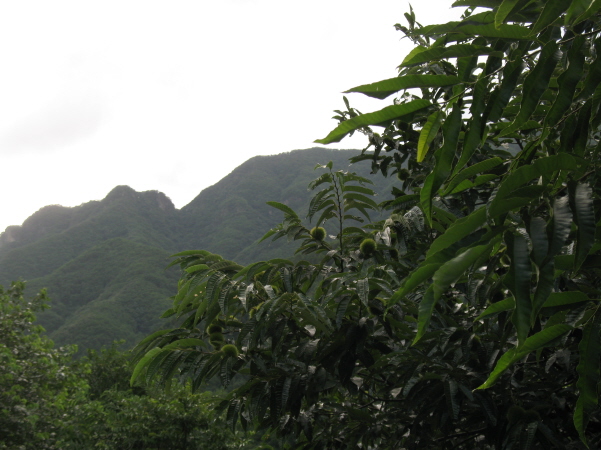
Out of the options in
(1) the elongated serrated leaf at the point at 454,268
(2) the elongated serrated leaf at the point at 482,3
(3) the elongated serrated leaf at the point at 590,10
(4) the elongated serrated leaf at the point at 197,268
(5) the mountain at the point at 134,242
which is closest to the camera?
(1) the elongated serrated leaf at the point at 454,268

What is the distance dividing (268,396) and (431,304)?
1605 mm

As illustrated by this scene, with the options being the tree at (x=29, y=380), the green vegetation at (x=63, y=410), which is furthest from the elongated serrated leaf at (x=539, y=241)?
the tree at (x=29, y=380)

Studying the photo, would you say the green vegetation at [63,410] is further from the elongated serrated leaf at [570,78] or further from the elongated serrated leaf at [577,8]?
the elongated serrated leaf at [577,8]

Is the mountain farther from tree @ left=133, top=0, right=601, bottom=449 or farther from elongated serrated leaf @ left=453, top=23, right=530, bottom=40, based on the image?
elongated serrated leaf @ left=453, top=23, right=530, bottom=40

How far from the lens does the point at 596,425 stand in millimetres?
2012

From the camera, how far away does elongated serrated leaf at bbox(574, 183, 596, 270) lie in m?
0.72

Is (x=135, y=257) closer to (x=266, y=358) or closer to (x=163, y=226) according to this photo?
(x=163, y=226)

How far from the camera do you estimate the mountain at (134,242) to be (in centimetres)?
3903

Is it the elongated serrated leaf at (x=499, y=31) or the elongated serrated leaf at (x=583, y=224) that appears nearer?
the elongated serrated leaf at (x=583, y=224)

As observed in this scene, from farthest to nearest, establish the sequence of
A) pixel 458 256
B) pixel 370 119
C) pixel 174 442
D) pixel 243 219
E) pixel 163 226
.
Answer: pixel 163 226 < pixel 243 219 < pixel 174 442 < pixel 370 119 < pixel 458 256

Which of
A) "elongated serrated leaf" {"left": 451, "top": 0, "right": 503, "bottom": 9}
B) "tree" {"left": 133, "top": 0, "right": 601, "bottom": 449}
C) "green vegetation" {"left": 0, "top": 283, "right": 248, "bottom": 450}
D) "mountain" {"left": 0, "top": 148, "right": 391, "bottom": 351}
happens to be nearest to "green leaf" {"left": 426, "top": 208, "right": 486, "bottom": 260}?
"tree" {"left": 133, "top": 0, "right": 601, "bottom": 449}

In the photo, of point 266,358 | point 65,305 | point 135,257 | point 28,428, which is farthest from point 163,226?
point 266,358

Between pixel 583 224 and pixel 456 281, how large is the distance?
0.71 ft

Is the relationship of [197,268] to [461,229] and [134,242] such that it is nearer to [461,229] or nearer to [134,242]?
[461,229]
